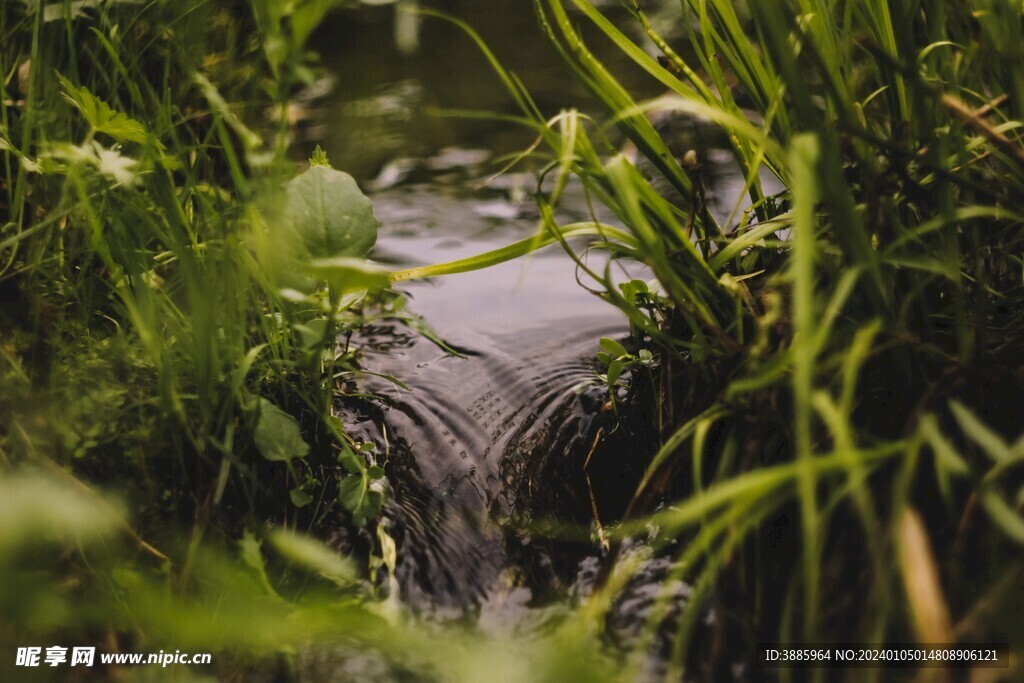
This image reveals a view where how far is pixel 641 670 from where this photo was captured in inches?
41.3

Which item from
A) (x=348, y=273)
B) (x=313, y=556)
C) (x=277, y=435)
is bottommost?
(x=313, y=556)

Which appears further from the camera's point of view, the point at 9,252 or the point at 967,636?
the point at 9,252

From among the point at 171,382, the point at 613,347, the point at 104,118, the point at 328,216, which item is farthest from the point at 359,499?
the point at 104,118

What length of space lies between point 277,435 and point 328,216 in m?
0.36

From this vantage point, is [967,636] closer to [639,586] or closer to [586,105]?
[639,586]

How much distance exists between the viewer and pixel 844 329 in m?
1.04

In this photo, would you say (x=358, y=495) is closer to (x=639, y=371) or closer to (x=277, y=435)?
(x=277, y=435)

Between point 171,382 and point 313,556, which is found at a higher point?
point 171,382

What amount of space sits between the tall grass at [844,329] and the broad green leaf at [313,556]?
41cm

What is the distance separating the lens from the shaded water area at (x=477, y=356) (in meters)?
1.26

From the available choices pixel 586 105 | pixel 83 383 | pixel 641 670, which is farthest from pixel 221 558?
pixel 586 105

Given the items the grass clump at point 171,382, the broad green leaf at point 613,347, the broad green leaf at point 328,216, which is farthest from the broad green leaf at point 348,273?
the broad green leaf at point 613,347

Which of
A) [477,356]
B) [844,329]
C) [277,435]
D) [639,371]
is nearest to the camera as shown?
[844,329]

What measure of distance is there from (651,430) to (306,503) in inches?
24.1
